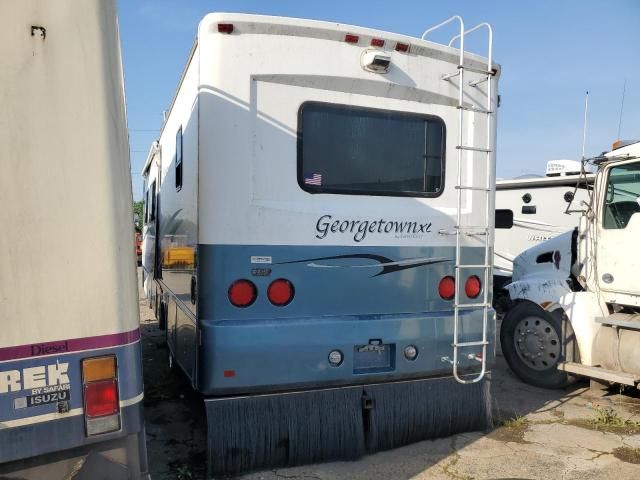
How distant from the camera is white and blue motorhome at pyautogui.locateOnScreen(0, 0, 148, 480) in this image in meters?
1.92

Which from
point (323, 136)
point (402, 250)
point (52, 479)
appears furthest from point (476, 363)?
point (52, 479)

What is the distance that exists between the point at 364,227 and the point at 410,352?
1.01 m

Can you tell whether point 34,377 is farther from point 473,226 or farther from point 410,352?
point 473,226

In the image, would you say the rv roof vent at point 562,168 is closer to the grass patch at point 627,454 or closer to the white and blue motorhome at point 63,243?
the grass patch at point 627,454

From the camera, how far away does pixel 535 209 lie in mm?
10664

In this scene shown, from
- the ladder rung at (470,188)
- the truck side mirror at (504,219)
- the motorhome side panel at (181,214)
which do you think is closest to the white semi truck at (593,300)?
the truck side mirror at (504,219)

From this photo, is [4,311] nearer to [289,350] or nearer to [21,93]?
[21,93]

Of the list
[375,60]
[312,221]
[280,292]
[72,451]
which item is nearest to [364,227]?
[312,221]

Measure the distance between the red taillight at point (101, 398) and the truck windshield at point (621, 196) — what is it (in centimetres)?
520

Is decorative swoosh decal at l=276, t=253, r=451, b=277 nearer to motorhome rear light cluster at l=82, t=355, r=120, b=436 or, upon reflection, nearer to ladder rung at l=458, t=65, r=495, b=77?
ladder rung at l=458, t=65, r=495, b=77

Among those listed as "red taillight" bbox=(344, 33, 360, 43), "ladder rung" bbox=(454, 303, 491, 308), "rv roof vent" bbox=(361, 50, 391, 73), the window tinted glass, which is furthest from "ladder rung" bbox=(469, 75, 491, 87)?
the window tinted glass

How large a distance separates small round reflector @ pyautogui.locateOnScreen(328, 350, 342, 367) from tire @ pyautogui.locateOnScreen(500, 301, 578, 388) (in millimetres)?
3005

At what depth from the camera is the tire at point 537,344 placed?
578cm

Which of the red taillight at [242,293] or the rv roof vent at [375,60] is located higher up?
the rv roof vent at [375,60]
